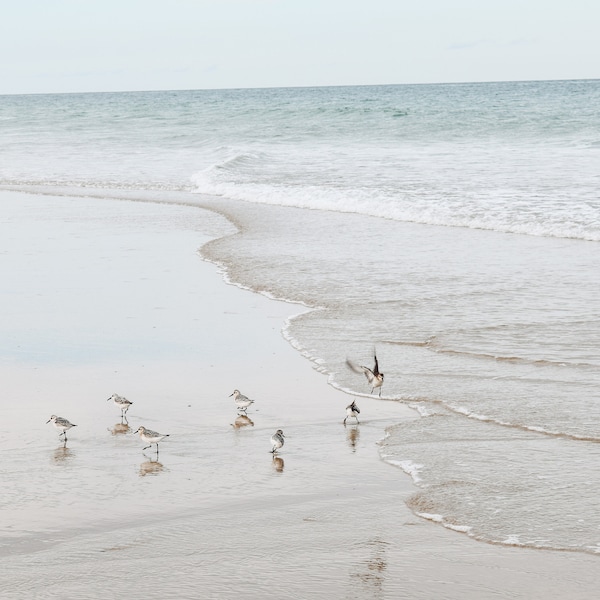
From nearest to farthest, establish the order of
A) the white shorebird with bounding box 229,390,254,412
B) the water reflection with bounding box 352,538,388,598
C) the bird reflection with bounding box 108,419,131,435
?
the water reflection with bounding box 352,538,388,598 → the bird reflection with bounding box 108,419,131,435 → the white shorebird with bounding box 229,390,254,412

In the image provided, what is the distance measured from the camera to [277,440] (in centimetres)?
713

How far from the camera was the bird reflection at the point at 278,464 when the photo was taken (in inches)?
272

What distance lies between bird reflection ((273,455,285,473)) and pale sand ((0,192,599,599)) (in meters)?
0.03

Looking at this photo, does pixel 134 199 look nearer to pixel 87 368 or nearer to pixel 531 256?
pixel 531 256

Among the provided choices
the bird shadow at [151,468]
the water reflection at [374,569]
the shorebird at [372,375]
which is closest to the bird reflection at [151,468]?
the bird shadow at [151,468]

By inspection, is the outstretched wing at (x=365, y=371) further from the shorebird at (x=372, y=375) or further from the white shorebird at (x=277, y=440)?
the white shorebird at (x=277, y=440)

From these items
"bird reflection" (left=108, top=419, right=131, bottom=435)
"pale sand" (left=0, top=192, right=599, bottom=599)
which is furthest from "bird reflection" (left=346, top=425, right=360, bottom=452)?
"bird reflection" (left=108, top=419, right=131, bottom=435)

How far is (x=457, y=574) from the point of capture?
5.29 meters

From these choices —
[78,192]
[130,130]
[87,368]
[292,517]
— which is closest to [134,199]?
[78,192]

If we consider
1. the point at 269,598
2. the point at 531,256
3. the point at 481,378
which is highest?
the point at 531,256

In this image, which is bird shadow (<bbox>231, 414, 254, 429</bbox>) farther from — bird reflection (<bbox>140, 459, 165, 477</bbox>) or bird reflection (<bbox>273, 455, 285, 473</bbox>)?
bird reflection (<bbox>140, 459, 165, 477</bbox>)

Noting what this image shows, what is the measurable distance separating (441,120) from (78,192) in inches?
1091

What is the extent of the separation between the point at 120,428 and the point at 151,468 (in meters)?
0.86

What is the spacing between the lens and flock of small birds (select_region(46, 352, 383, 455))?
286 inches
